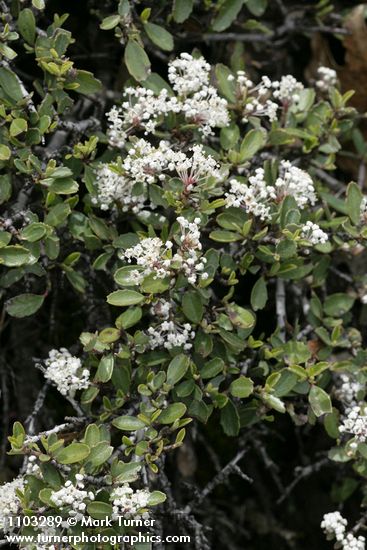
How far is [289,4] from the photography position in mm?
3176

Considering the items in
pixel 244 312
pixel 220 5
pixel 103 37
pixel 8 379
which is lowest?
pixel 8 379

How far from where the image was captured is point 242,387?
6.87 ft

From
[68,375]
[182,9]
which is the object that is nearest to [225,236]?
[68,375]

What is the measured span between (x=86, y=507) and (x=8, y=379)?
1.00 m

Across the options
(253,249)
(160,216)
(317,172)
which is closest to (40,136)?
(160,216)

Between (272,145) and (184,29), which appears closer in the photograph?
(272,145)

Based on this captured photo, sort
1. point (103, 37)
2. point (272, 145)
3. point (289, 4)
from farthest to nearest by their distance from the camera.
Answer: point (289, 4) → point (103, 37) → point (272, 145)

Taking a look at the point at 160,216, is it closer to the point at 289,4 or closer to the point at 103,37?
the point at 103,37

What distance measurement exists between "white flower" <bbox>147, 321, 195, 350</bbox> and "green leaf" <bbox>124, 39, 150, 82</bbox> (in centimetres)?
81

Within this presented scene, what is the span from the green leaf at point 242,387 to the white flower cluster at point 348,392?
369 mm

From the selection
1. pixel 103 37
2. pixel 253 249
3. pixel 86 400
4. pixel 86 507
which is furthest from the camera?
pixel 103 37

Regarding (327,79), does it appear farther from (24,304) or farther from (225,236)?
(24,304)

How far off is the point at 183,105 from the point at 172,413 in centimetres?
91

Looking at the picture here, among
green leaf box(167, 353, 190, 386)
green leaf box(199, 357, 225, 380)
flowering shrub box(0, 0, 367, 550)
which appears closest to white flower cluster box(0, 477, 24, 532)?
flowering shrub box(0, 0, 367, 550)
